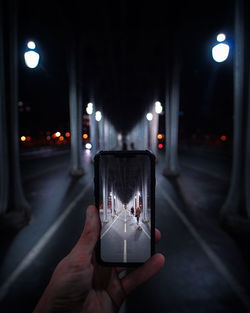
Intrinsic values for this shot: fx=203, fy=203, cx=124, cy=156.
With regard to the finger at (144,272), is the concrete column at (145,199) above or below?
above

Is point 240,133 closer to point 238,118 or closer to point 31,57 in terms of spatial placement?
point 238,118

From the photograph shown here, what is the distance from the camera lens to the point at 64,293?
6.11ft

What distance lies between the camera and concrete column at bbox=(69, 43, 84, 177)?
14223mm

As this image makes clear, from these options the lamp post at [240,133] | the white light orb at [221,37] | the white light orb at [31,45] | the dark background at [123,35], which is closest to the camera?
the white light orb at [221,37]

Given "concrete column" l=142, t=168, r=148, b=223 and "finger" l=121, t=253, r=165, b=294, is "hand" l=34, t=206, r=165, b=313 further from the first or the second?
"concrete column" l=142, t=168, r=148, b=223

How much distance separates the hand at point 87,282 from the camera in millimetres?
1846

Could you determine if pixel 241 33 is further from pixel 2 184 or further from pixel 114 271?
pixel 2 184

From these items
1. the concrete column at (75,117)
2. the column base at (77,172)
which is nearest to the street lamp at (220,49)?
the concrete column at (75,117)

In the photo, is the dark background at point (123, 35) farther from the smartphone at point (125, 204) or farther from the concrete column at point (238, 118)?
the smartphone at point (125, 204)

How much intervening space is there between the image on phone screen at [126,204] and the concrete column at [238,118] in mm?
4794

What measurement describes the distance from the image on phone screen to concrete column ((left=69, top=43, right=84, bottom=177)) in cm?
1357

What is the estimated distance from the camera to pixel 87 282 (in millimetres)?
1950

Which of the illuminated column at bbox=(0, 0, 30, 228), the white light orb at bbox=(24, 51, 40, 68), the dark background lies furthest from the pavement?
the dark background

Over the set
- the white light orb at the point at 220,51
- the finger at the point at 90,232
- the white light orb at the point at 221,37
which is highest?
the white light orb at the point at 221,37
